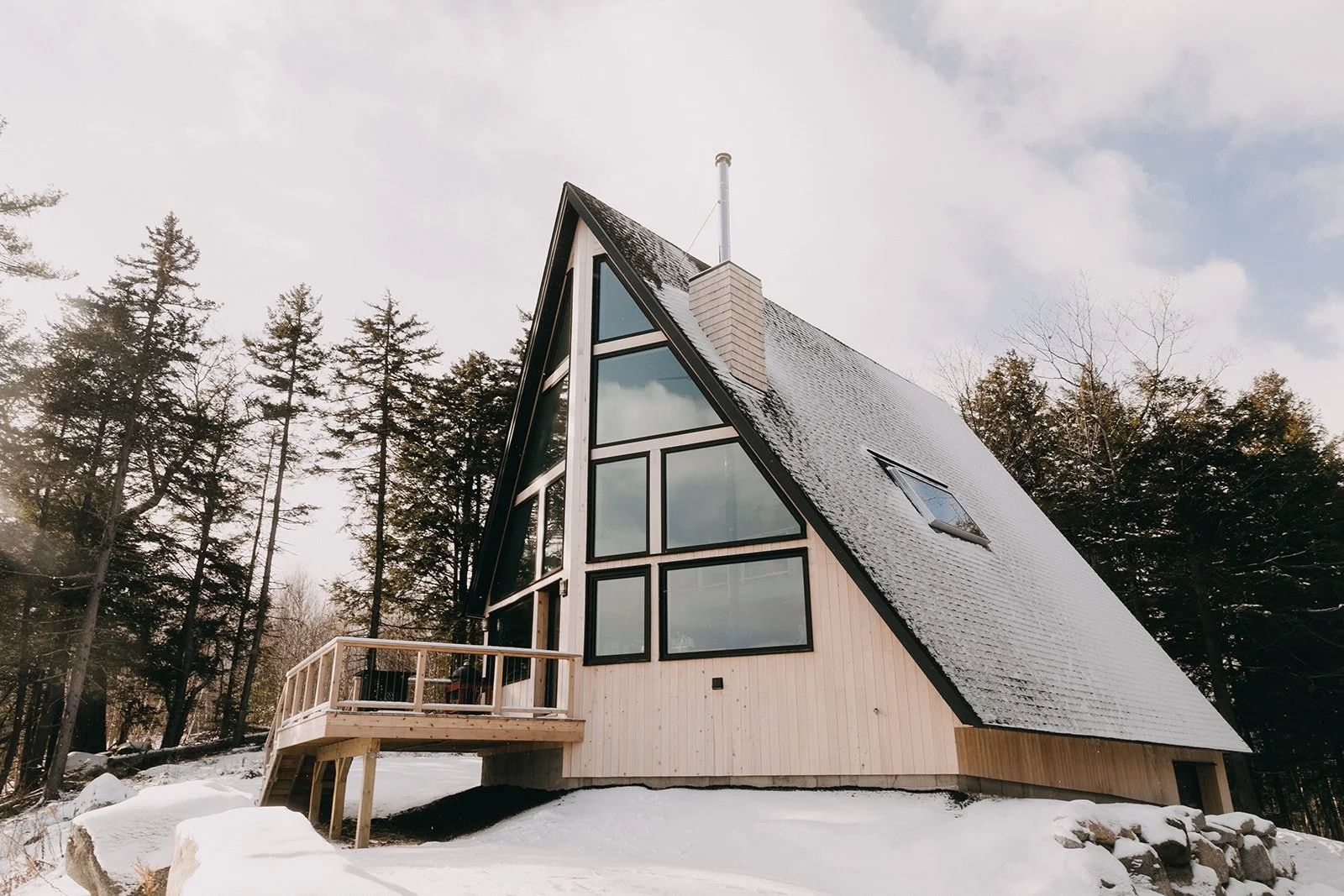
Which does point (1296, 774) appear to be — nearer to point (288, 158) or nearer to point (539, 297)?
point (539, 297)

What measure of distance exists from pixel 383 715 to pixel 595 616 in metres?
2.97

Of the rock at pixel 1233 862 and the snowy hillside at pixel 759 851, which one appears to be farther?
the rock at pixel 1233 862

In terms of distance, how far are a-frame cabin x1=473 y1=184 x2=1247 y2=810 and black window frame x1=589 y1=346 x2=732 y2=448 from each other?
3cm

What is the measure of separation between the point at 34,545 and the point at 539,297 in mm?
14432

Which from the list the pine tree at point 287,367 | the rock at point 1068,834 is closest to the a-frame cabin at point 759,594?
the rock at point 1068,834

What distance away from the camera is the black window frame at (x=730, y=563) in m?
10.0

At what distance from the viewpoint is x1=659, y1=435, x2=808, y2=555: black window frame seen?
10.4m

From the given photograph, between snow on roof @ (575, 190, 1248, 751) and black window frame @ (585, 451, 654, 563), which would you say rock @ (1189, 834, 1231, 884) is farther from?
black window frame @ (585, 451, 654, 563)

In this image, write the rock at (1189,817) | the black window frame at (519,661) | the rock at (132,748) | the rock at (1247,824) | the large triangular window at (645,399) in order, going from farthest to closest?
1. the rock at (132,748)
2. the black window frame at (519,661)
3. the large triangular window at (645,399)
4. the rock at (1247,824)
5. the rock at (1189,817)

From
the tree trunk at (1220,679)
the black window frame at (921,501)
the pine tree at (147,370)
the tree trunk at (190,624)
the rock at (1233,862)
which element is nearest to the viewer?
the rock at (1233,862)

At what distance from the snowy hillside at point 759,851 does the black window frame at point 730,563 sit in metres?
1.55

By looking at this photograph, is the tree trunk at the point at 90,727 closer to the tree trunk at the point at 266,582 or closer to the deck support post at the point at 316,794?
the tree trunk at the point at 266,582

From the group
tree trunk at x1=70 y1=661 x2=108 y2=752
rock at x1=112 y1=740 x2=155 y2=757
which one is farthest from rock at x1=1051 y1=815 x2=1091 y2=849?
tree trunk at x1=70 y1=661 x2=108 y2=752

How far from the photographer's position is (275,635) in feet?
87.2
